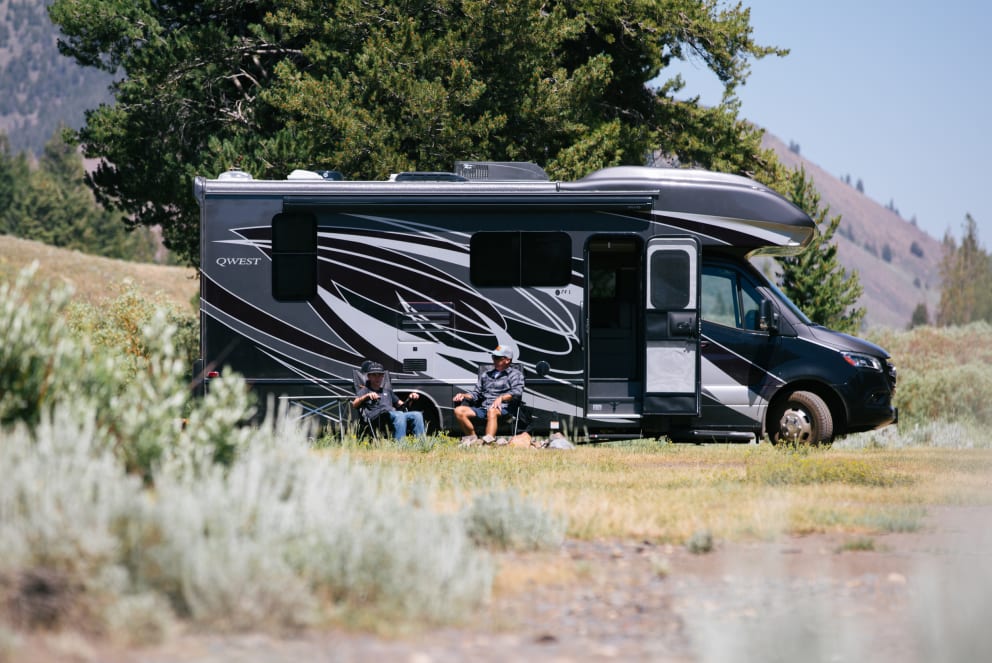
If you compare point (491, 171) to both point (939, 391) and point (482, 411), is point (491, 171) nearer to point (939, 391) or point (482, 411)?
point (482, 411)

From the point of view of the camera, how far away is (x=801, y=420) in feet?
44.3

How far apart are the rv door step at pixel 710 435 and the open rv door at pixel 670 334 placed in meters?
0.40

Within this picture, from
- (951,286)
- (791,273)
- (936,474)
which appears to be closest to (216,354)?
Answer: (936,474)

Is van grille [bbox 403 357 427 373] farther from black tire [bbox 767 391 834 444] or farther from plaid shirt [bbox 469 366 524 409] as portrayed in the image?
black tire [bbox 767 391 834 444]

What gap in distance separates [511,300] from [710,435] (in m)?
2.67

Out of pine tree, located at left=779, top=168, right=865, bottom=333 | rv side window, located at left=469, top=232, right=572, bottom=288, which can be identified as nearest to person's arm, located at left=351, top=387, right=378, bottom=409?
rv side window, located at left=469, top=232, right=572, bottom=288

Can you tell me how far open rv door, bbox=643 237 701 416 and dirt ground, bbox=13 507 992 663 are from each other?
5.97m

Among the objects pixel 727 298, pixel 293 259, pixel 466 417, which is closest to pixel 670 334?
pixel 727 298

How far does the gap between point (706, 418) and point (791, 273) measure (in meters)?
14.1

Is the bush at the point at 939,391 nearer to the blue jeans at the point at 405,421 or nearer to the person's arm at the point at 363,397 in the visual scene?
the blue jeans at the point at 405,421

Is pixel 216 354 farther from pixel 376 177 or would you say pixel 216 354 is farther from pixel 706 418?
pixel 376 177

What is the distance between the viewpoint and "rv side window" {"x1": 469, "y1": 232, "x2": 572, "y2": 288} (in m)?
13.4

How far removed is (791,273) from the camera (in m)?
26.7

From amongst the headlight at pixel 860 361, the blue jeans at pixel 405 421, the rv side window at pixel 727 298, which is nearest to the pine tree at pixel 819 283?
the headlight at pixel 860 361
